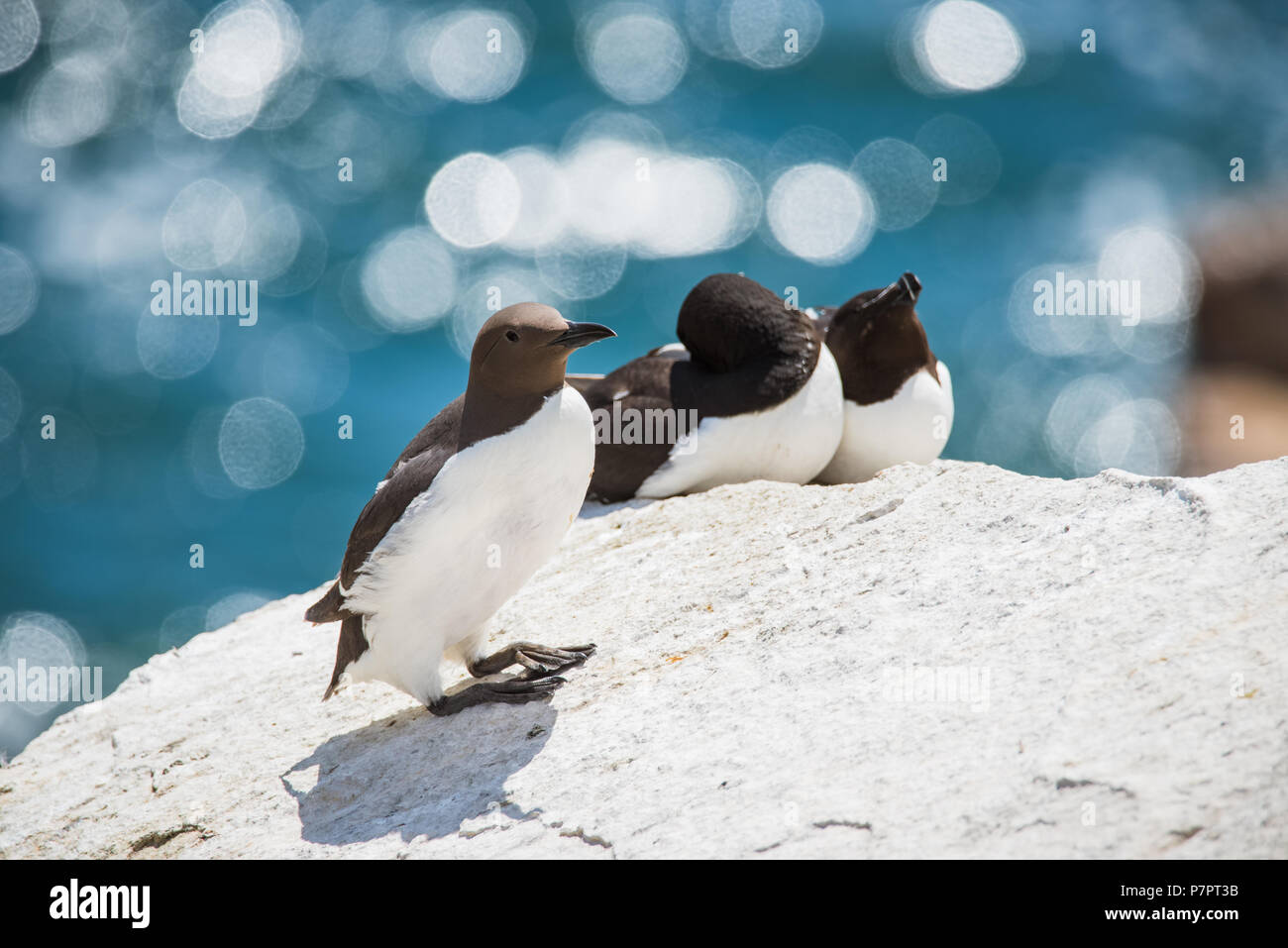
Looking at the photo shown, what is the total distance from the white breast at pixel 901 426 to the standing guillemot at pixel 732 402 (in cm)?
31

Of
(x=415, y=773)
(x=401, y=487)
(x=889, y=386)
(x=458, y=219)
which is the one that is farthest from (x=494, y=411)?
(x=458, y=219)

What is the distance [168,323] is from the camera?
49.6 ft

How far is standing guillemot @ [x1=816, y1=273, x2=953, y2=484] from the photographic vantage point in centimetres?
675

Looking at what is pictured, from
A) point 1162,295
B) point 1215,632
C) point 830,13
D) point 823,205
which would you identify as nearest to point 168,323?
point 823,205

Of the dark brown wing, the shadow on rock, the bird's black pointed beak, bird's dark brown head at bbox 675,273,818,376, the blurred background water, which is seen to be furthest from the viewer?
the blurred background water

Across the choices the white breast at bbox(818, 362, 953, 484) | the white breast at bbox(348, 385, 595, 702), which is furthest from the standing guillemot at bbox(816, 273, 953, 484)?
the white breast at bbox(348, 385, 595, 702)

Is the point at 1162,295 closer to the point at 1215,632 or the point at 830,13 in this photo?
the point at 830,13

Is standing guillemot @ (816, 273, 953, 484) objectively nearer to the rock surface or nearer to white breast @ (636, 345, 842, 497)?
white breast @ (636, 345, 842, 497)

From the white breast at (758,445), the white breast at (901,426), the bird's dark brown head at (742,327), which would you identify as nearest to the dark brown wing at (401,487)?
the white breast at (758,445)

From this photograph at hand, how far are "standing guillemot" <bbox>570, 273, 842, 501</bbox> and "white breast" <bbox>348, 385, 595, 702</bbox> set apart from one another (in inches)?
91.1

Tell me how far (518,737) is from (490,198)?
13423 mm

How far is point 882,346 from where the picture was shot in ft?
22.4

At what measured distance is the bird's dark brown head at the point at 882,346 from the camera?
672cm

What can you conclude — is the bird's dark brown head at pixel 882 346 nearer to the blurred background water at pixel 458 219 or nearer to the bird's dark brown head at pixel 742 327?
the bird's dark brown head at pixel 742 327
